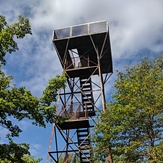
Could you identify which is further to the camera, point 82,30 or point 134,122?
point 82,30

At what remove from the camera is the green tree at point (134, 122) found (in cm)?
1207

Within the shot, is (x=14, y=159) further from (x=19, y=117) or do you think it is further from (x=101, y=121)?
(x=101, y=121)

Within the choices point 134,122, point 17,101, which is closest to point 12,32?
point 17,101

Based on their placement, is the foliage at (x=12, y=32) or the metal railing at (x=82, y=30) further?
the metal railing at (x=82, y=30)

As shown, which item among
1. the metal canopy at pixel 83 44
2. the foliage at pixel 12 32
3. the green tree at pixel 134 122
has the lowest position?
the green tree at pixel 134 122

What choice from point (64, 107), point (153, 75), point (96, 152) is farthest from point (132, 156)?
point (64, 107)

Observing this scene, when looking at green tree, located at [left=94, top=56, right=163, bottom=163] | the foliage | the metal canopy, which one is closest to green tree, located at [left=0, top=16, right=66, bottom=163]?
the foliage

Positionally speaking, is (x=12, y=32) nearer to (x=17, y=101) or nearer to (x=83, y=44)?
(x=17, y=101)

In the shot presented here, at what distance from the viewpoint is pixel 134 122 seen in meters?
12.6

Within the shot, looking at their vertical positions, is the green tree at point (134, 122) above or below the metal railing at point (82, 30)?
below

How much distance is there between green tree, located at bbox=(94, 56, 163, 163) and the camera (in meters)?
12.1

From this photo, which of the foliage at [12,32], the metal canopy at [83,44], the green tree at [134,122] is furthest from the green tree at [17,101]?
the metal canopy at [83,44]

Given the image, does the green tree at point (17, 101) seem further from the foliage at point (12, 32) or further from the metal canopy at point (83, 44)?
the metal canopy at point (83, 44)

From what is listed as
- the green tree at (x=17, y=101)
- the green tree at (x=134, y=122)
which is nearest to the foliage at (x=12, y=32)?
the green tree at (x=17, y=101)
